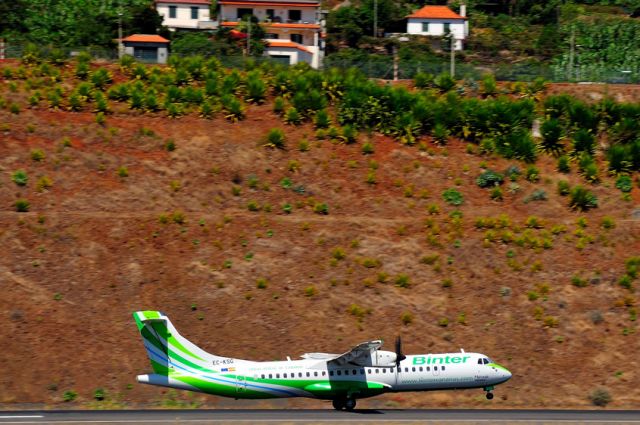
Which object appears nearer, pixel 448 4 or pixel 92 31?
pixel 92 31

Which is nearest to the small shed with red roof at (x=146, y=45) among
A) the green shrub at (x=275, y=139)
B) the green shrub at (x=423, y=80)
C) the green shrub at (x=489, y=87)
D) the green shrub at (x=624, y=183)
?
the green shrub at (x=275, y=139)

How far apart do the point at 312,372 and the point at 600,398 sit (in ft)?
47.4

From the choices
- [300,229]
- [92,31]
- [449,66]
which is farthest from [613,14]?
[300,229]

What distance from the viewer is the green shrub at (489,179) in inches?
2502

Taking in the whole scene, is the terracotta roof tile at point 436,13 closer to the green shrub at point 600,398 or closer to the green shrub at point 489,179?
the green shrub at point 489,179

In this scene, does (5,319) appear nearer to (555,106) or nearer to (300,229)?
(300,229)

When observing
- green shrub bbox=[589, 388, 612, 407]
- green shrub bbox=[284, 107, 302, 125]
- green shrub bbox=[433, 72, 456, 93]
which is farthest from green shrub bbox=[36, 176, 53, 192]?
green shrub bbox=[589, 388, 612, 407]

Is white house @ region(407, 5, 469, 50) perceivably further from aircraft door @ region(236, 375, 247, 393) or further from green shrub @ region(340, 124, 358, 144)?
aircraft door @ region(236, 375, 247, 393)

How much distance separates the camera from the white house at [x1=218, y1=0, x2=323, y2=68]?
101375 mm

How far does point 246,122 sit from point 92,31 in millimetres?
32483

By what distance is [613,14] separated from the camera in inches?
4636

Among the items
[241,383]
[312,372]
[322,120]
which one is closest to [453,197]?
[322,120]

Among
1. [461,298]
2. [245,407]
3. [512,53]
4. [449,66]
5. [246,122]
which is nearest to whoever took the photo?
[245,407]

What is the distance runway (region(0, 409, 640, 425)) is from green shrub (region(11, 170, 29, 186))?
21110 mm
